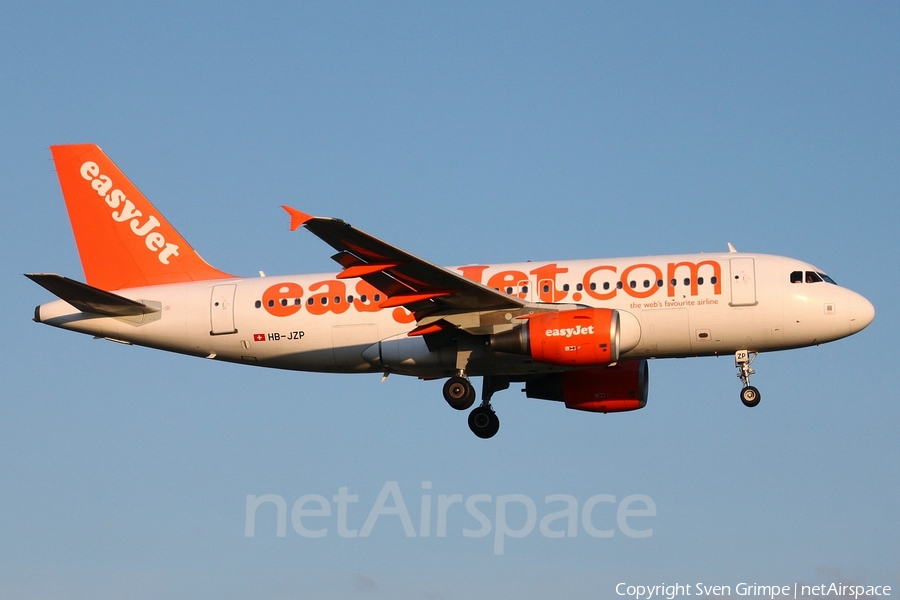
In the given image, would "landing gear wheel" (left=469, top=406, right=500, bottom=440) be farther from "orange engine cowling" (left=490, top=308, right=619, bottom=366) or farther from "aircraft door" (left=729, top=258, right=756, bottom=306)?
"aircraft door" (left=729, top=258, right=756, bottom=306)

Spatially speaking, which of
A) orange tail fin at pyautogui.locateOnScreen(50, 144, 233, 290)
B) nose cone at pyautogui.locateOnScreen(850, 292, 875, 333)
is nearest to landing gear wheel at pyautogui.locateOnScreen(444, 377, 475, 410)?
orange tail fin at pyautogui.locateOnScreen(50, 144, 233, 290)

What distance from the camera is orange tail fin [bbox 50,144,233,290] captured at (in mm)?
42219

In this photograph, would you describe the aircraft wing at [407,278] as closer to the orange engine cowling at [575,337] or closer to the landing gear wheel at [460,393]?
the orange engine cowling at [575,337]

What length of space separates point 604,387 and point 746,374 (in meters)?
4.61

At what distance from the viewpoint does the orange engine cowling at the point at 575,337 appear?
3522 centimetres

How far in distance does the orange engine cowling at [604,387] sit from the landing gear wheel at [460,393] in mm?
3484

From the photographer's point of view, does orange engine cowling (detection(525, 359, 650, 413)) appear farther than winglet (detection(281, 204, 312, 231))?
Yes

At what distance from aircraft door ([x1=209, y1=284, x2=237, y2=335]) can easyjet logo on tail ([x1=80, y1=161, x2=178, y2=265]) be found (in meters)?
3.19

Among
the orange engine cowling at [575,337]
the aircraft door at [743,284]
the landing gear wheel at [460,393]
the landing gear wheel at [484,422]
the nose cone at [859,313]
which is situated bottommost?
the landing gear wheel at [484,422]

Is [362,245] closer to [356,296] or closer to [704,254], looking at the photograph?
[356,296]

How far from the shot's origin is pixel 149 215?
4319 cm

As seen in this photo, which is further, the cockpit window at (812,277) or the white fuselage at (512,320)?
the cockpit window at (812,277)

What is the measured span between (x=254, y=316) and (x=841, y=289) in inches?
692

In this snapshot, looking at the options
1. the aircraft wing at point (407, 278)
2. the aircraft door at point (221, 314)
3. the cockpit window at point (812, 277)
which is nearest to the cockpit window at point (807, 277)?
the cockpit window at point (812, 277)
